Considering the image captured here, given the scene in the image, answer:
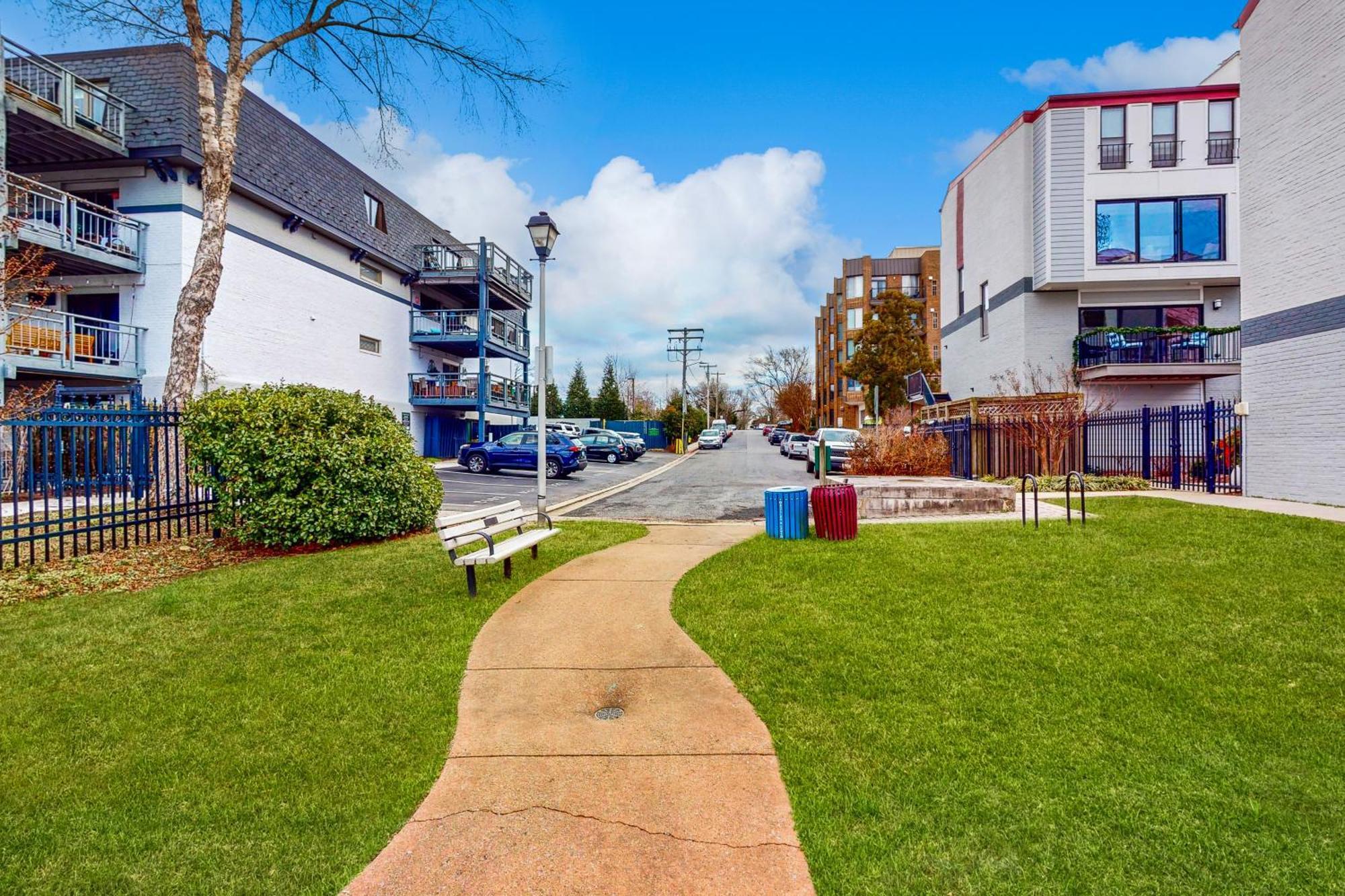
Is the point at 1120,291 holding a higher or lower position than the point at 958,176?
lower

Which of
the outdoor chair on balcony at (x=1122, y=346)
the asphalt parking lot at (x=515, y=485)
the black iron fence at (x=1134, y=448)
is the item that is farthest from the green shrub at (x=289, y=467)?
the outdoor chair on balcony at (x=1122, y=346)

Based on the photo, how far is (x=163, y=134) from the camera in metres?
18.5

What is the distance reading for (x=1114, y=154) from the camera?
75.6 ft

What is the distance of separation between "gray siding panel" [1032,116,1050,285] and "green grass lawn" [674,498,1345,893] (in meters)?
17.9

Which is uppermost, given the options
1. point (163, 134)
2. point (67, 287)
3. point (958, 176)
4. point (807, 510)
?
point (958, 176)

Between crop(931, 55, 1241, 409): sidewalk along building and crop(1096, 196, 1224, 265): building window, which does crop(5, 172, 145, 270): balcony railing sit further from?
crop(1096, 196, 1224, 265): building window

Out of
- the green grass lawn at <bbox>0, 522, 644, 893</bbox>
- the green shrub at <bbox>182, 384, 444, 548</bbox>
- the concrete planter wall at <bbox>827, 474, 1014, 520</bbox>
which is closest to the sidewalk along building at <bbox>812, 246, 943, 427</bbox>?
the concrete planter wall at <bbox>827, 474, 1014, 520</bbox>

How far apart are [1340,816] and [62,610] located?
8956 millimetres

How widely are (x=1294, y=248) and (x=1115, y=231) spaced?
10268 mm

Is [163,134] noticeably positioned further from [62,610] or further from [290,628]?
[290,628]

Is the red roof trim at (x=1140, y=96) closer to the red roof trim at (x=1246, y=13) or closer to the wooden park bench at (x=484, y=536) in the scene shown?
the red roof trim at (x=1246, y=13)

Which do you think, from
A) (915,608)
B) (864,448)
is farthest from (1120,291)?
(915,608)

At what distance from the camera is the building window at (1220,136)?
22828 millimetres

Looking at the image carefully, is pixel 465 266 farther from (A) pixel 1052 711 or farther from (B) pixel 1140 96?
(A) pixel 1052 711
